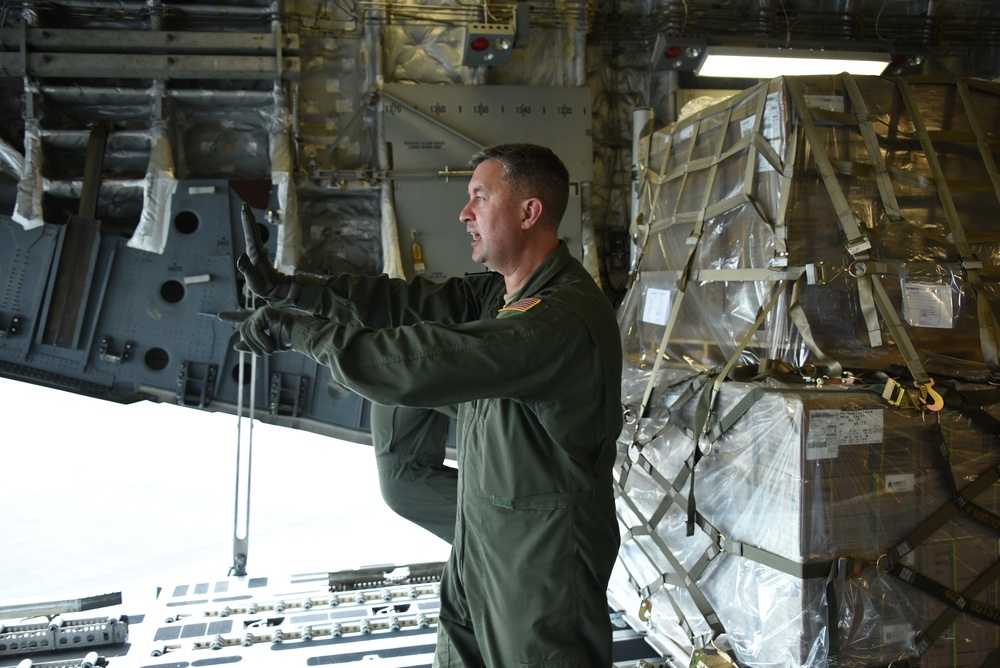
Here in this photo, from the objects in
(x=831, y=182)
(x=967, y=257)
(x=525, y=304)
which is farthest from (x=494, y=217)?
(x=967, y=257)

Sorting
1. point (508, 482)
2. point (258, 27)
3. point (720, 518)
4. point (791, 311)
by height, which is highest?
point (258, 27)

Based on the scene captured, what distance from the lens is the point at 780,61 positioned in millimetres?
5047

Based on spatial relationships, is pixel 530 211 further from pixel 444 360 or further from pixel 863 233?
pixel 863 233

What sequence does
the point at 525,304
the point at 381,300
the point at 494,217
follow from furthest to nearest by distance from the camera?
1. the point at 381,300
2. the point at 494,217
3. the point at 525,304

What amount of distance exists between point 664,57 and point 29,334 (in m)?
4.90

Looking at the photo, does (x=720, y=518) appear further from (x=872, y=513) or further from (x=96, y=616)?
(x=96, y=616)

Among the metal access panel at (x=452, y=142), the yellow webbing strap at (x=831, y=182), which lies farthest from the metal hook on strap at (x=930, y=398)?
the metal access panel at (x=452, y=142)

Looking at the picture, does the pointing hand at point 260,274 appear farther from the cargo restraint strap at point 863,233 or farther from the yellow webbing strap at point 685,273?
the cargo restraint strap at point 863,233

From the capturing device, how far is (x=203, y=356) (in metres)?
5.16

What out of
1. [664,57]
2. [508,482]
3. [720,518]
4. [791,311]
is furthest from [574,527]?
[664,57]

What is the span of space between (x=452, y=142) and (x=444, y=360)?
3.98 m

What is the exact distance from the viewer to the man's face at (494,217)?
2209 mm

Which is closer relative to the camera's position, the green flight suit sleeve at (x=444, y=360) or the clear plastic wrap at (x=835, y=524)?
the green flight suit sleeve at (x=444, y=360)

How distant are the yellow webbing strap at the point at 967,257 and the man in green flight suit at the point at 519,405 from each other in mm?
1538
